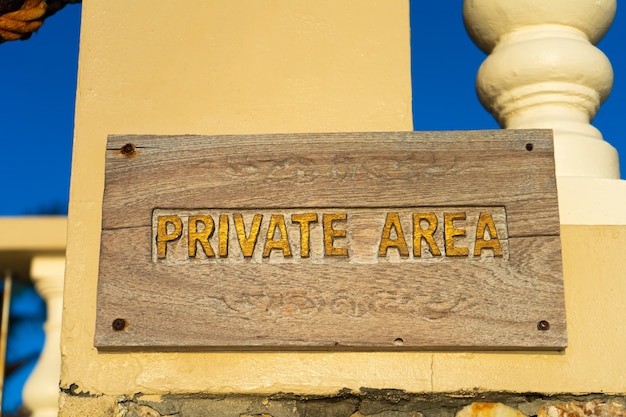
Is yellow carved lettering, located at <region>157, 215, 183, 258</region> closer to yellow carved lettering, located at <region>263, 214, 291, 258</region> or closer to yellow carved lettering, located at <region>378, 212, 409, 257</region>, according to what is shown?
yellow carved lettering, located at <region>263, 214, 291, 258</region>

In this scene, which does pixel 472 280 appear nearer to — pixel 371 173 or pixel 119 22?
pixel 371 173

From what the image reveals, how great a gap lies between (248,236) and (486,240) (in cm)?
46

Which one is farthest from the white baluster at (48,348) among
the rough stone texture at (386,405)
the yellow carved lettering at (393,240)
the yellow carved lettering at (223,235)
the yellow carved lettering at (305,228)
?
the yellow carved lettering at (393,240)

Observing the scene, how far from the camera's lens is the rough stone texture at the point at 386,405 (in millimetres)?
1753

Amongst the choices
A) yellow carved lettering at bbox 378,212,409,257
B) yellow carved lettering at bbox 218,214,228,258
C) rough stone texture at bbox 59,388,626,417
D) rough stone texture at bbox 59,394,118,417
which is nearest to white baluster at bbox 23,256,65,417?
rough stone texture at bbox 59,394,118,417

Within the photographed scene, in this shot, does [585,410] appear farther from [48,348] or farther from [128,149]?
[48,348]

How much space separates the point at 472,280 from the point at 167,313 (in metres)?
0.59

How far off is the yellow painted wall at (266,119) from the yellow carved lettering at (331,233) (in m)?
0.20

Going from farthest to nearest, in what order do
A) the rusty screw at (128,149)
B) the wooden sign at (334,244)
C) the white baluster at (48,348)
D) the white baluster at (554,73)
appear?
the white baluster at (48,348), the white baluster at (554,73), the rusty screw at (128,149), the wooden sign at (334,244)

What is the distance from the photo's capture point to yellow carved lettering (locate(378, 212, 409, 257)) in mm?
1770

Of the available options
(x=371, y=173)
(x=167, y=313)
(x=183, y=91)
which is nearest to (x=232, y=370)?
(x=167, y=313)

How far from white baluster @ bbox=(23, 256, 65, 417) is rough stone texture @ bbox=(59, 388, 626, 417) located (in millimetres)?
724

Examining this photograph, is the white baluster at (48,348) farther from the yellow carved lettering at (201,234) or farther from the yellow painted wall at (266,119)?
the yellow carved lettering at (201,234)

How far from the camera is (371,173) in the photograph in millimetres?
1821
